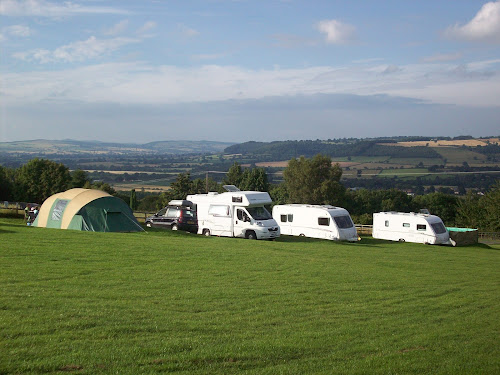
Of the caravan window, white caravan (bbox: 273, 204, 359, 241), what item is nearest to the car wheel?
white caravan (bbox: 273, 204, 359, 241)

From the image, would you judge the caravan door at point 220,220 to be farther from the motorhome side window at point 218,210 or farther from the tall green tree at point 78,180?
the tall green tree at point 78,180

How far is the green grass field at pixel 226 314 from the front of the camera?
6.85m

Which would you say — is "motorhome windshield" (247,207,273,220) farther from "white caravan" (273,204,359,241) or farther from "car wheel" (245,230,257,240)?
"white caravan" (273,204,359,241)

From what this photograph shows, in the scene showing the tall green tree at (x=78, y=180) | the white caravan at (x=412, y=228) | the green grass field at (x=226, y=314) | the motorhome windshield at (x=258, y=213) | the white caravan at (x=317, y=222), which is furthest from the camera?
the tall green tree at (x=78, y=180)

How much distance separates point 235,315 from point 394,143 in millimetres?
144276

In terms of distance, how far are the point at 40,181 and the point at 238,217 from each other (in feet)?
131

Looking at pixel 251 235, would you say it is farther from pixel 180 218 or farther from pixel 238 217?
pixel 180 218

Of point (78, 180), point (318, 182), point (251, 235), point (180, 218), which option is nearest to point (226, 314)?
point (251, 235)

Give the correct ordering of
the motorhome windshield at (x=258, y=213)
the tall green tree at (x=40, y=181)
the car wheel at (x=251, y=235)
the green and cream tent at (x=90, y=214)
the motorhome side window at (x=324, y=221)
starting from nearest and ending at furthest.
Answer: the green and cream tent at (x=90, y=214) < the car wheel at (x=251, y=235) < the motorhome windshield at (x=258, y=213) < the motorhome side window at (x=324, y=221) < the tall green tree at (x=40, y=181)

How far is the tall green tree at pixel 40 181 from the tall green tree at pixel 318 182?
2682 centimetres

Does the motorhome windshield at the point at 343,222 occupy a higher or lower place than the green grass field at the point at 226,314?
lower

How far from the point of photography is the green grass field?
22.5 feet

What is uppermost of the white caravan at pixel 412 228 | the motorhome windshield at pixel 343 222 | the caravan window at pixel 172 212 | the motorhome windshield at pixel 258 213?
the motorhome windshield at pixel 258 213

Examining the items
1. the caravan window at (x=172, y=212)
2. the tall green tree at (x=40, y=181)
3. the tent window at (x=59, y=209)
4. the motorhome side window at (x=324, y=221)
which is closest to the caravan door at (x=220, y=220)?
the caravan window at (x=172, y=212)
